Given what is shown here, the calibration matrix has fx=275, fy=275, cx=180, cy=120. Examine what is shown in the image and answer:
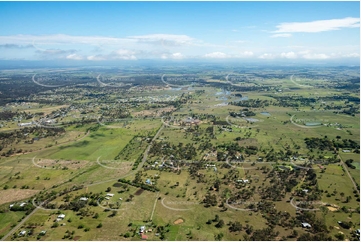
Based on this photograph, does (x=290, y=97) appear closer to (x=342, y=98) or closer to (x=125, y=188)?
(x=342, y=98)

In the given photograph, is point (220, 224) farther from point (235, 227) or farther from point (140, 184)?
point (140, 184)

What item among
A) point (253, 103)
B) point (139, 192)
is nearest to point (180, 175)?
point (139, 192)

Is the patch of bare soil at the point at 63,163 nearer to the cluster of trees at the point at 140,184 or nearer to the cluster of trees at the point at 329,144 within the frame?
the cluster of trees at the point at 140,184

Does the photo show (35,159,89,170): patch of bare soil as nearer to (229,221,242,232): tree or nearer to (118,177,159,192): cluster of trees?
(118,177,159,192): cluster of trees

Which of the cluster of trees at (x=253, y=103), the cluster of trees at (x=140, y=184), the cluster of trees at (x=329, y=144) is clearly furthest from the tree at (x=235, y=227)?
the cluster of trees at (x=253, y=103)

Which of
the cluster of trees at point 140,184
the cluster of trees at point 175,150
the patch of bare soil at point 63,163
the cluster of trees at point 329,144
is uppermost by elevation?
the cluster of trees at point 329,144

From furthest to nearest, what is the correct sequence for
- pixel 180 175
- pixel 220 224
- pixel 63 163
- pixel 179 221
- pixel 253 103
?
pixel 253 103 → pixel 63 163 → pixel 180 175 → pixel 179 221 → pixel 220 224
